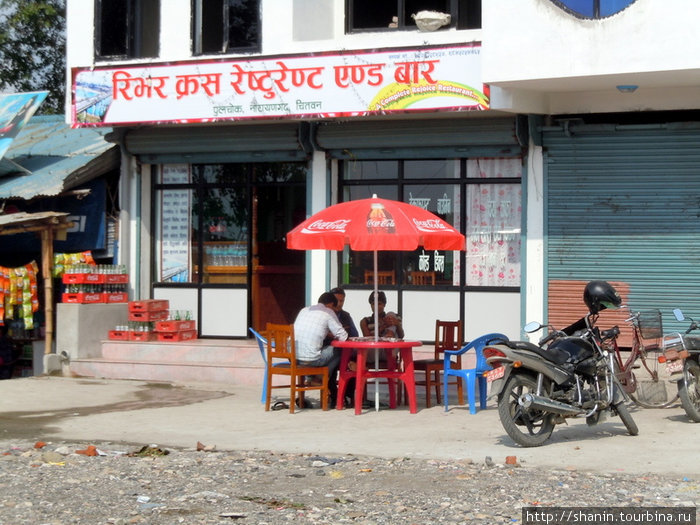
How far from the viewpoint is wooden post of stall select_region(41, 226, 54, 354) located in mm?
14859

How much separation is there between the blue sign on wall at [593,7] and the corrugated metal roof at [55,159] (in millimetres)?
7199

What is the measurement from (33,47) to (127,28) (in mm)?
7982

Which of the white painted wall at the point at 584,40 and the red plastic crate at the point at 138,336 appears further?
the red plastic crate at the point at 138,336

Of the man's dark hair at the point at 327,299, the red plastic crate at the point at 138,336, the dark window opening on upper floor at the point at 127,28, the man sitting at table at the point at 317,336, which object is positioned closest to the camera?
the man sitting at table at the point at 317,336

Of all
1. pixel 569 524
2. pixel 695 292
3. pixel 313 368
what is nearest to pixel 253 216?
pixel 313 368

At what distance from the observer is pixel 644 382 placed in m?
11.1

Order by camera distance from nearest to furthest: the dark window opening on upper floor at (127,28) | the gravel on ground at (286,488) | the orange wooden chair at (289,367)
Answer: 1. the gravel on ground at (286,488)
2. the orange wooden chair at (289,367)
3. the dark window opening on upper floor at (127,28)

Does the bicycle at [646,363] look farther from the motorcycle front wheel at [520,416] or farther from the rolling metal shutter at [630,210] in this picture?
the rolling metal shutter at [630,210]

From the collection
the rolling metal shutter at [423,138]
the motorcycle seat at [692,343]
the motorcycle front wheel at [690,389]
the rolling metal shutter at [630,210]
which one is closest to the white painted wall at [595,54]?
the rolling metal shutter at [630,210]

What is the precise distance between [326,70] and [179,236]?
3.76m

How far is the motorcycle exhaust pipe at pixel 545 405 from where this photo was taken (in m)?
8.88

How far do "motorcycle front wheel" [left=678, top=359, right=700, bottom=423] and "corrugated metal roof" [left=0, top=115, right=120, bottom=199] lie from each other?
894cm

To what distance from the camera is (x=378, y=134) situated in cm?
1439

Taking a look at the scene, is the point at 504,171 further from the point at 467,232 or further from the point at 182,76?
the point at 182,76
